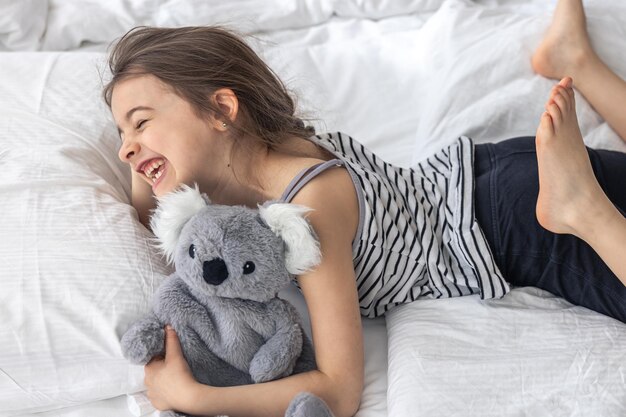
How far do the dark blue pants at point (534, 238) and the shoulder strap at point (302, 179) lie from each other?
0.90 ft

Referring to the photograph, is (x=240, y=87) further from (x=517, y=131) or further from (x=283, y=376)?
(x=517, y=131)

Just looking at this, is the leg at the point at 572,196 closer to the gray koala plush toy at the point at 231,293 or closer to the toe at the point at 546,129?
the toe at the point at 546,129

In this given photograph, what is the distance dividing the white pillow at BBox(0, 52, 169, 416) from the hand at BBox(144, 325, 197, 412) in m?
0.03

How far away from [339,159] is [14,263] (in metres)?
0.46

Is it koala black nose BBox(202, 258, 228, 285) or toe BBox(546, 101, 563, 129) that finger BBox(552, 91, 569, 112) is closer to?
toe BBox(546, 101, 563, 129)

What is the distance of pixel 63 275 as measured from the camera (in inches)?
37.1

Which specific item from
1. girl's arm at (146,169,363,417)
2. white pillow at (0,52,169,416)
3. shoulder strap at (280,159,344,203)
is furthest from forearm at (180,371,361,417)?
shoulder strap at (280,159,344,203)

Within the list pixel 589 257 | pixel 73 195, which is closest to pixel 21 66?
pixel 73 195

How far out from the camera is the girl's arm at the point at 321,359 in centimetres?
90

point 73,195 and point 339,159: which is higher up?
point 339,159

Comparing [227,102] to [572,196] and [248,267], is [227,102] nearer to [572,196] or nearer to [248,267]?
[248,267]

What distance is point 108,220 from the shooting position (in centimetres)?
101

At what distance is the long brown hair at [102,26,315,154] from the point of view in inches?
40.2

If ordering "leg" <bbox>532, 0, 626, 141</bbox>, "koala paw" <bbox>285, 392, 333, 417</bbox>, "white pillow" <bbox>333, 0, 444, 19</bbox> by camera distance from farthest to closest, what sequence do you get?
"white pillow" <bbox>333, 0, 444, 19</bbox> → "leg" <bbox>532, 0, 626, 141</bbox> → "koala paw" <bbox>285, 392, 333, 417</bbox>
